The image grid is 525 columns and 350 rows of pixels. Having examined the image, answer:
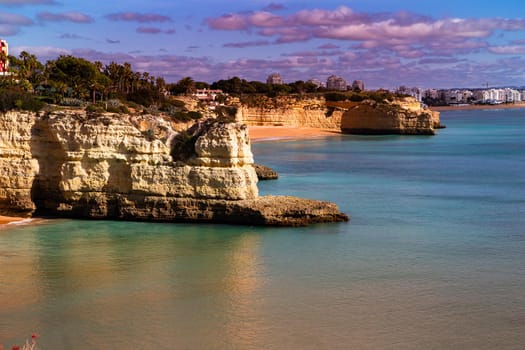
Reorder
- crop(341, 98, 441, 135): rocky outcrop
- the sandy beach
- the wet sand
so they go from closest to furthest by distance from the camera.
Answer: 1. the wet sand
2. the sandy beach
3. crop(341, 98, 441, 135): rocky outcrop

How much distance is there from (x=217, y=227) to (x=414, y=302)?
26.1 ft

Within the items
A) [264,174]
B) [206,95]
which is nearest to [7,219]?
[264,174]

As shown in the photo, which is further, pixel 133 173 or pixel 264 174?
pixel 264 174

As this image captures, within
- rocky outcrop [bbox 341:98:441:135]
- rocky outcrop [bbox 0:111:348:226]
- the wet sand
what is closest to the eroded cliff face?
rocky outcrop [bbox 341:98:441:135]

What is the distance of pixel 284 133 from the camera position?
85.4 meters

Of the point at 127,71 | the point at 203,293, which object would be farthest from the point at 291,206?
the point at 127,71

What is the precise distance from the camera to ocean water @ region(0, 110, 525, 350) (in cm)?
1239

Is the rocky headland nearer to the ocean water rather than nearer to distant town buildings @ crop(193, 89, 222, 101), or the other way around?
distant town buildings @ crop(193, 89, 222, 101)

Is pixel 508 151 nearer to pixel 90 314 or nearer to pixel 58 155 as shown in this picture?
pixel 58 155

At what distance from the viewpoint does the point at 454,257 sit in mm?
18359

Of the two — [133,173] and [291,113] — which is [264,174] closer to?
[133,173]

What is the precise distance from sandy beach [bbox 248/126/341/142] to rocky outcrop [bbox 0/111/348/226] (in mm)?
52494

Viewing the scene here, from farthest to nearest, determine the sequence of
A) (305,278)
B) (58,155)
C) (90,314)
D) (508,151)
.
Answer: (508,151) → (58,155) → (305,278) → (90,314)

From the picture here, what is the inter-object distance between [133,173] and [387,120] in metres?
71.8
